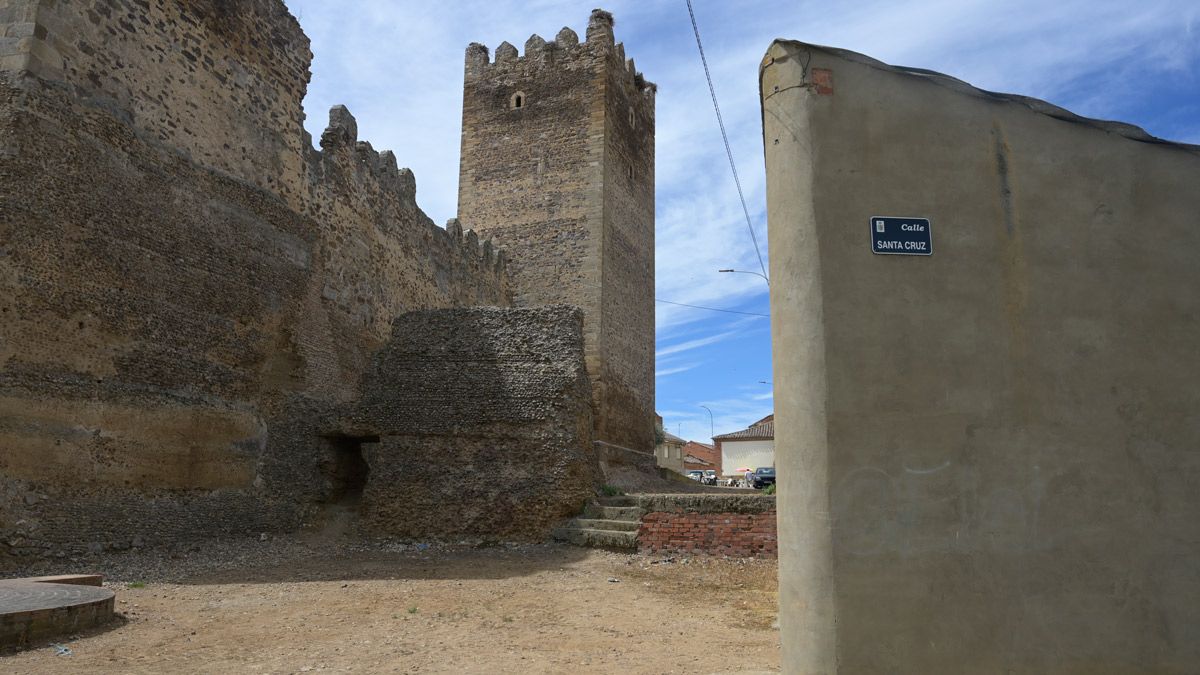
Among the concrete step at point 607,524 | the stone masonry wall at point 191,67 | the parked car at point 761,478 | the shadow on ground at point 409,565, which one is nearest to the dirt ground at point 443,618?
the shadow on ground at point 409,565

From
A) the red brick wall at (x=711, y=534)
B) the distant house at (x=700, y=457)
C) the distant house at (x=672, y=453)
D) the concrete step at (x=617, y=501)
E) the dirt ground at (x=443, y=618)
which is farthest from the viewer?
the distant house at (x=700, y=457)

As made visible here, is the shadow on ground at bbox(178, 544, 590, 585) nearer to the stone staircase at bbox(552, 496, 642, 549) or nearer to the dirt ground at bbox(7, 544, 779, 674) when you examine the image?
the dirt ground at bbox(7, 544, 779, 674)

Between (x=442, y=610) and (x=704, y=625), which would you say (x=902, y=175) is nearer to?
(x=704, y=625)

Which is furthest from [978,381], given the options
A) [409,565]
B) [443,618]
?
[409,565]

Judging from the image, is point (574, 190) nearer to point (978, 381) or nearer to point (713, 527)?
point (713, 527)

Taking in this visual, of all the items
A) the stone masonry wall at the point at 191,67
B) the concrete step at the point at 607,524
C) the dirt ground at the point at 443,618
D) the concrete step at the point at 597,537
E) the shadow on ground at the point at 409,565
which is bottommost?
the dirt ground at the point at 443,618

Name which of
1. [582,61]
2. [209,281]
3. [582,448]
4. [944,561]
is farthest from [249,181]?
[582,61]

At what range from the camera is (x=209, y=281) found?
9742mm

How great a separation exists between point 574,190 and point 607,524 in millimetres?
12096

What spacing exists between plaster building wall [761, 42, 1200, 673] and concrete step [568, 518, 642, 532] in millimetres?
5965

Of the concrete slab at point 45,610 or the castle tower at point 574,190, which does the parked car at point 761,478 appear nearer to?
the castle tower at point 574,190

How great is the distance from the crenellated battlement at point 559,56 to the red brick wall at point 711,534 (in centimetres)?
1445

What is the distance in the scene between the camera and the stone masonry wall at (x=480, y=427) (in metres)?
9.96

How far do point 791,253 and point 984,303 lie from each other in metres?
0.90
